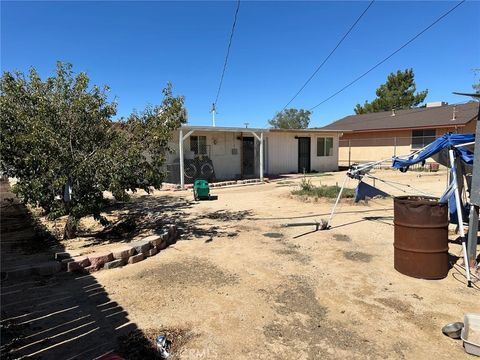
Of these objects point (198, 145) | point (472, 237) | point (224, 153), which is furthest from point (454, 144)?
point (224, 153)

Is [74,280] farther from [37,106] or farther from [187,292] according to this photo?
[37,106]

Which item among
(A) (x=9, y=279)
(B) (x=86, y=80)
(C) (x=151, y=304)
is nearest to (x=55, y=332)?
(C) (x=151, y=304)

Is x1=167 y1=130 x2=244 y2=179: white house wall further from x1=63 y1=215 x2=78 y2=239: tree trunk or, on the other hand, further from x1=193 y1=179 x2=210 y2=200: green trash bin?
x1=63 y1=215 x2=78 y2=239: tree trunk

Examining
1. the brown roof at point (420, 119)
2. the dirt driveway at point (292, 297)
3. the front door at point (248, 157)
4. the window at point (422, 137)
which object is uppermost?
the brown roof at point (420, 119)

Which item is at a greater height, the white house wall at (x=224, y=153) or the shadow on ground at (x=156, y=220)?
the white house wall at (x=224, y=153)

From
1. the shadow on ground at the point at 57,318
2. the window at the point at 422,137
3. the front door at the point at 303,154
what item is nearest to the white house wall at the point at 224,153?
the front door at the point at 303,154

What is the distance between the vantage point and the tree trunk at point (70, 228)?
6.95 metres

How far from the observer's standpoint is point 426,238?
489 centimetres

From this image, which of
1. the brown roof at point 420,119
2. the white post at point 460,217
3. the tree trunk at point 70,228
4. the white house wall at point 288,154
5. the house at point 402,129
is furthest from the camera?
the house at point 402,129

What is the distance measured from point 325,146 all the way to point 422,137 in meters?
8.23

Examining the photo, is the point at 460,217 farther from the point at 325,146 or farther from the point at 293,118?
the point at 293,118

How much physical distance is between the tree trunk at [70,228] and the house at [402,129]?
2208 cm

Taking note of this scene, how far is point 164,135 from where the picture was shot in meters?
6.76

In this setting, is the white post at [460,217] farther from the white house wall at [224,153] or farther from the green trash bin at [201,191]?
the white house wall at [224,153]
